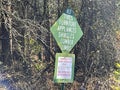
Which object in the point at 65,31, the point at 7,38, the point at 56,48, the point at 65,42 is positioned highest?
the point at 65,31

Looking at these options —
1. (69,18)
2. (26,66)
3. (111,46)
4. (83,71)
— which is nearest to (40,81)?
(26,66)

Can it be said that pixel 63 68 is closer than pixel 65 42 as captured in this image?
Yes

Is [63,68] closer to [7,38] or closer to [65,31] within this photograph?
[65,31]

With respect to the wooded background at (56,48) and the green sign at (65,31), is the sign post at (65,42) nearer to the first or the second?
the green sign at (65,31)

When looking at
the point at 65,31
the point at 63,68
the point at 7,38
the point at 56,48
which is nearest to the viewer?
the point at 63,68

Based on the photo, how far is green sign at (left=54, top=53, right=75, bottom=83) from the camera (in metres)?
8.07

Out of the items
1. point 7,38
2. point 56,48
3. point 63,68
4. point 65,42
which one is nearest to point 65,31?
point 65,42

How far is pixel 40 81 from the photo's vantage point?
11.9 metres

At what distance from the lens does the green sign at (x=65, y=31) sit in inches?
324

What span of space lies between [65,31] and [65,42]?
0.80 feet

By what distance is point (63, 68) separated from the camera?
8141 millimetres

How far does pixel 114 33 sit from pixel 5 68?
12.0 feet

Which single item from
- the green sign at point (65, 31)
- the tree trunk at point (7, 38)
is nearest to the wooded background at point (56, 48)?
the tree trunk at point (7, 38)

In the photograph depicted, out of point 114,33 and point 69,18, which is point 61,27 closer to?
point 69,18
